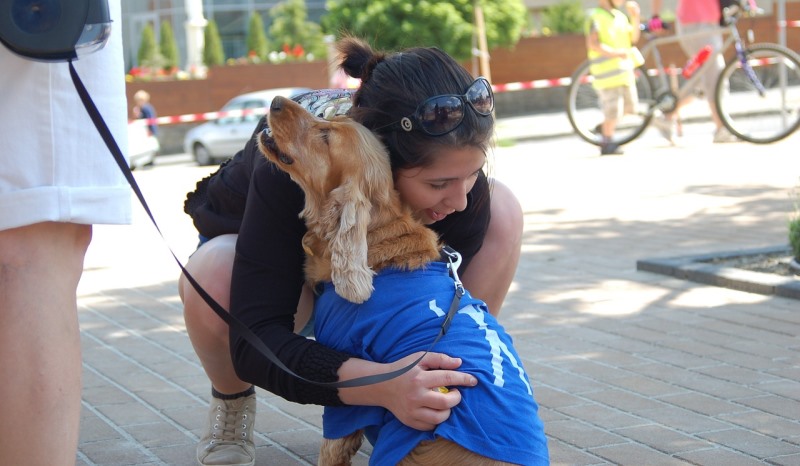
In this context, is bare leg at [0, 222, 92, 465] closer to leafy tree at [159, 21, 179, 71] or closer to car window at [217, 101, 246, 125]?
car window at [217, 101, 246, 125]

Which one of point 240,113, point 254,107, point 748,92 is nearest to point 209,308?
point 748,92

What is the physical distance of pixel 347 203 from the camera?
8.71ft

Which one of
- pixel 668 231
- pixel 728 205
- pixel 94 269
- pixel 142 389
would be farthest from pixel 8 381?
pixel 728 205

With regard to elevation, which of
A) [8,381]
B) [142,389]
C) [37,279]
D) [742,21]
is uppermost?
[742,21]

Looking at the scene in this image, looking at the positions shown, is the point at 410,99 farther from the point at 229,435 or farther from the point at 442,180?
the point at 229,435

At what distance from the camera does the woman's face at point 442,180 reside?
2.84 metres

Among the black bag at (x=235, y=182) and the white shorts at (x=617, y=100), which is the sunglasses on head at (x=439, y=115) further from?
the white shorts at (x=617, y=100)

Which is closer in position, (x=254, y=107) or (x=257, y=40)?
(x=254, y=107)

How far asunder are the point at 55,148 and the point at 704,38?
37.7 ft

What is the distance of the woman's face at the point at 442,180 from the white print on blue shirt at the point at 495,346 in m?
0.31

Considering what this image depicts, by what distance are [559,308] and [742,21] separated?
23313 millimetres

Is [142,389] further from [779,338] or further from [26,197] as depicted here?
[779,338]

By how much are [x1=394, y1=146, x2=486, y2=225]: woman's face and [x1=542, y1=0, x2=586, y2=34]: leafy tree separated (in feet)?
85.4

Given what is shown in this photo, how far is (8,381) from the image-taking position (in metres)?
2.29
